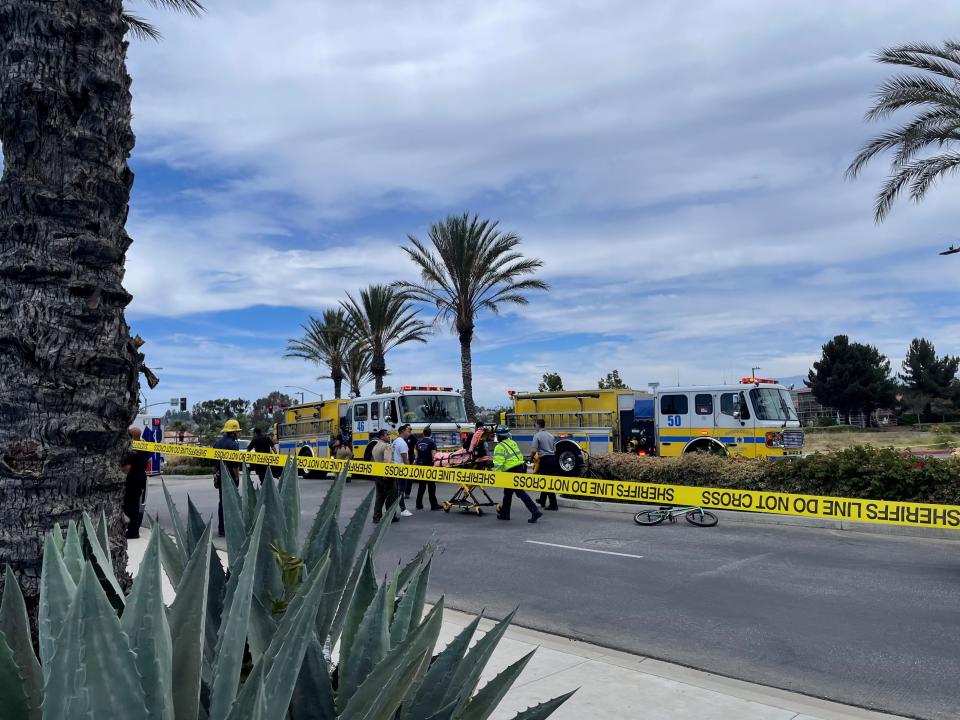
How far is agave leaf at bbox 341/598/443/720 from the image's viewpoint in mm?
1680

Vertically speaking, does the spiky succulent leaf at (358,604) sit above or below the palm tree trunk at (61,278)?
below

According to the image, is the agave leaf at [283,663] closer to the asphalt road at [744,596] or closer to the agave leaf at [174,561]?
the agave leaf at [174,561]

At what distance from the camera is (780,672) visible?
5.71 meters

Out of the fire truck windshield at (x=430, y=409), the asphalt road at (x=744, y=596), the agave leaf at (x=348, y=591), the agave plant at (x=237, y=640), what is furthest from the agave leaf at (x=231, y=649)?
the fire truck windshield at (x=430, y=409)

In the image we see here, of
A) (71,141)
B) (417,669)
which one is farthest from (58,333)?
(417,669)

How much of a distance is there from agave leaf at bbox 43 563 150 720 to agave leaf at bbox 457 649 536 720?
96 cm

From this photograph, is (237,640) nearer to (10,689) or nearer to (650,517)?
(10,689)

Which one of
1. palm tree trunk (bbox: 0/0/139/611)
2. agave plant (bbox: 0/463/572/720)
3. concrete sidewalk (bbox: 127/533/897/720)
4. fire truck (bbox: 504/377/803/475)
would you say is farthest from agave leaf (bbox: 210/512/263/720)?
fire truck (bbox: 504/377/803/475)

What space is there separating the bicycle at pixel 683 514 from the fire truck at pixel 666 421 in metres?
5.32

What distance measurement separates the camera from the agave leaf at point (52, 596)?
1690 mm

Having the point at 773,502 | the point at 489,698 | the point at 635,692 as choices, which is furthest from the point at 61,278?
the point at 773,502

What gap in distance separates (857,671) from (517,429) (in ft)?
60.2

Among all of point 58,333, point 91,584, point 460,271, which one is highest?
point 460,271

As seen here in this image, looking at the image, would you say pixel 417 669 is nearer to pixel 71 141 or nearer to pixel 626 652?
pixel 71 141
